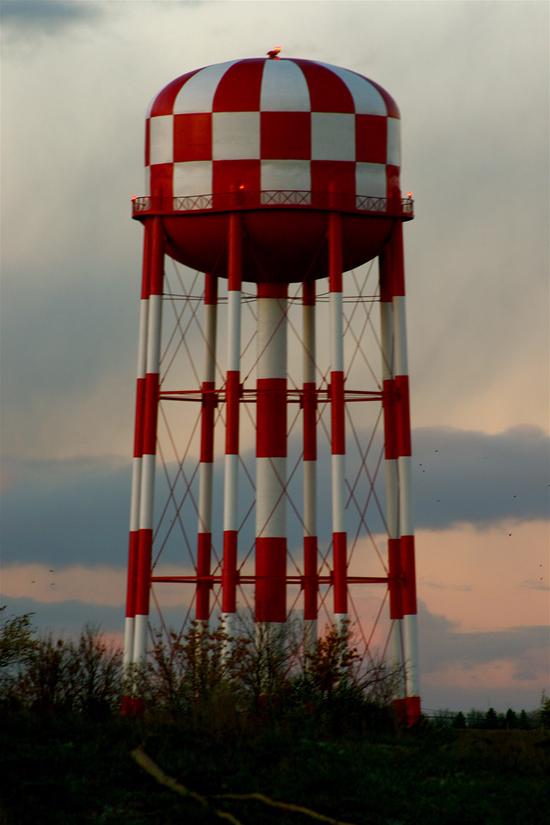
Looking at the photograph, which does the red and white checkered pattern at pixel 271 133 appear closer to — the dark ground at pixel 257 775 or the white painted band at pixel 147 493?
the white painted band at pixel 147 493

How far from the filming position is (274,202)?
35.2 m

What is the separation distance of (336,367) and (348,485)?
2449 mm

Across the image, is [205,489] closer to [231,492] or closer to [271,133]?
[231,492]

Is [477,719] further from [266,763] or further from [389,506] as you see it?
[266,763]

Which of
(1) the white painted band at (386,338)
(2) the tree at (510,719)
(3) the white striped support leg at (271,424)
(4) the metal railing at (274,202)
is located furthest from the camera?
(3) the white striped support leg at (271,424)

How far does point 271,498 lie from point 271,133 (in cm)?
796

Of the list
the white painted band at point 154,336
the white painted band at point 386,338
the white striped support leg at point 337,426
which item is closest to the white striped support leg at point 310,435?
the white painted band at point 386,338

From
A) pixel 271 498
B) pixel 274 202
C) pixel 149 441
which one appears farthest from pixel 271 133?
pixel 271 498

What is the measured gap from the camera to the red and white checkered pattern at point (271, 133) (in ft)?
116

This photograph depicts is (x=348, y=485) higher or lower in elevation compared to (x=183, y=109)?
lower

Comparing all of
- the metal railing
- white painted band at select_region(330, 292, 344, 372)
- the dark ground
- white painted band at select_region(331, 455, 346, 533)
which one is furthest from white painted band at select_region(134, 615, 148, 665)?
the dark ground

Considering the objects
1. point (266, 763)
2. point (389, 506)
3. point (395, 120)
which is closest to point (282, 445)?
point (389, 506)

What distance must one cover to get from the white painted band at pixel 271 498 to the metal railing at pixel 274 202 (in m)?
5.90

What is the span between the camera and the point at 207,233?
1414 inches
